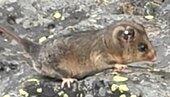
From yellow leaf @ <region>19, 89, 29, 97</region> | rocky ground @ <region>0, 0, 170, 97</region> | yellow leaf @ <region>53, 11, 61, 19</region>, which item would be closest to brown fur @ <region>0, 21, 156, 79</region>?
rocky ground @ <region>0, 0, 170, 97</region>

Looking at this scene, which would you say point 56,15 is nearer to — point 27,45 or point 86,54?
point 27,45

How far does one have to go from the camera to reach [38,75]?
7.88 m

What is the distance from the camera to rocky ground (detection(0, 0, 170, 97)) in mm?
7371

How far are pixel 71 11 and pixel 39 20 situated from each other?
48 centimetres

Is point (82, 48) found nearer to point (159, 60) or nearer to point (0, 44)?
point (159, 60)

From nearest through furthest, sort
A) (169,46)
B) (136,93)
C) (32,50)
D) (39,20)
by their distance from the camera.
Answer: (136,93) < (32,50) < (169,46) < (39,20)

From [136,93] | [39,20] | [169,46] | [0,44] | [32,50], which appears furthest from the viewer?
[39,20]

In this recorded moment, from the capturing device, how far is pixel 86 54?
25.0 ft

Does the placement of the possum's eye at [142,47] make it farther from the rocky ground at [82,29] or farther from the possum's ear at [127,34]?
the rocky ground at [82,29]

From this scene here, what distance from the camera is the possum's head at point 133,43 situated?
7.36 m

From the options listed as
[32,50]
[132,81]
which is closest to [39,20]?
[32,50]

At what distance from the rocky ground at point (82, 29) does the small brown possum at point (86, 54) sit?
0.12 m

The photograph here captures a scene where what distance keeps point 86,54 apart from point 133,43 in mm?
539

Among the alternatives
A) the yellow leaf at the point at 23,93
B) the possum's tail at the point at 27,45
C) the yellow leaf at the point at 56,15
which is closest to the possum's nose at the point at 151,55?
the possum's tail at the point at 27,45
